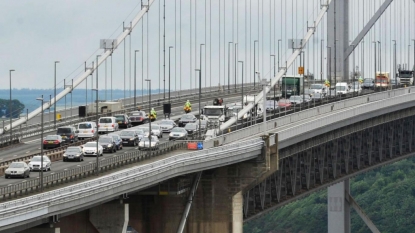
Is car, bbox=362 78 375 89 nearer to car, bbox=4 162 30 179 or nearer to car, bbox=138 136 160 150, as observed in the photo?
car, bbox=138 136 160 150

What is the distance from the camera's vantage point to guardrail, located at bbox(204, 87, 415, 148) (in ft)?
283

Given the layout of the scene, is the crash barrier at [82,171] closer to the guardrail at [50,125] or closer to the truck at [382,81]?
the guardrail at [50,125]

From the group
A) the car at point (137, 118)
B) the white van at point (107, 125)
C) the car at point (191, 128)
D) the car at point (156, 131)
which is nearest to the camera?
the car at point (191, 128)

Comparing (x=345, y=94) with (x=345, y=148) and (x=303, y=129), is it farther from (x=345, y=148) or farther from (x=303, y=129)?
(x=303, y=129)

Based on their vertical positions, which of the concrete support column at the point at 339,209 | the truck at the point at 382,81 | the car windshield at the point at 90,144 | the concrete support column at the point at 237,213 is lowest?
the concrete support column at the point at 339,209

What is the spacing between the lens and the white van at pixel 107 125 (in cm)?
9938

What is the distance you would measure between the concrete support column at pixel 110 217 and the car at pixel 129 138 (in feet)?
63.2

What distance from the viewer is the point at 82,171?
2852 inches

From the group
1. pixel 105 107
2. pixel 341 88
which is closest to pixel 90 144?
pixel 105 107

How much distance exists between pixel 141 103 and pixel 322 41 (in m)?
22.5

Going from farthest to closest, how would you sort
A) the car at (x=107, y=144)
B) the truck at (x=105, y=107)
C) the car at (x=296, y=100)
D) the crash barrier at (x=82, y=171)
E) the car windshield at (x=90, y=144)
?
the car at (x=296, y=100)
the truck at (x=105, y=107)
the car at (x=107, y=144)
the car windshield at (x=90, y=144)
the crash barrier at (x=82, y=171)

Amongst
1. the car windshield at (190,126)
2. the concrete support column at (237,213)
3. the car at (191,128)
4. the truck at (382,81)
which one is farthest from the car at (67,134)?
the truck at (382,81)

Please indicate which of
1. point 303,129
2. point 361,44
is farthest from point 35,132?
point 361,44

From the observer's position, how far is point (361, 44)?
154375 mm
